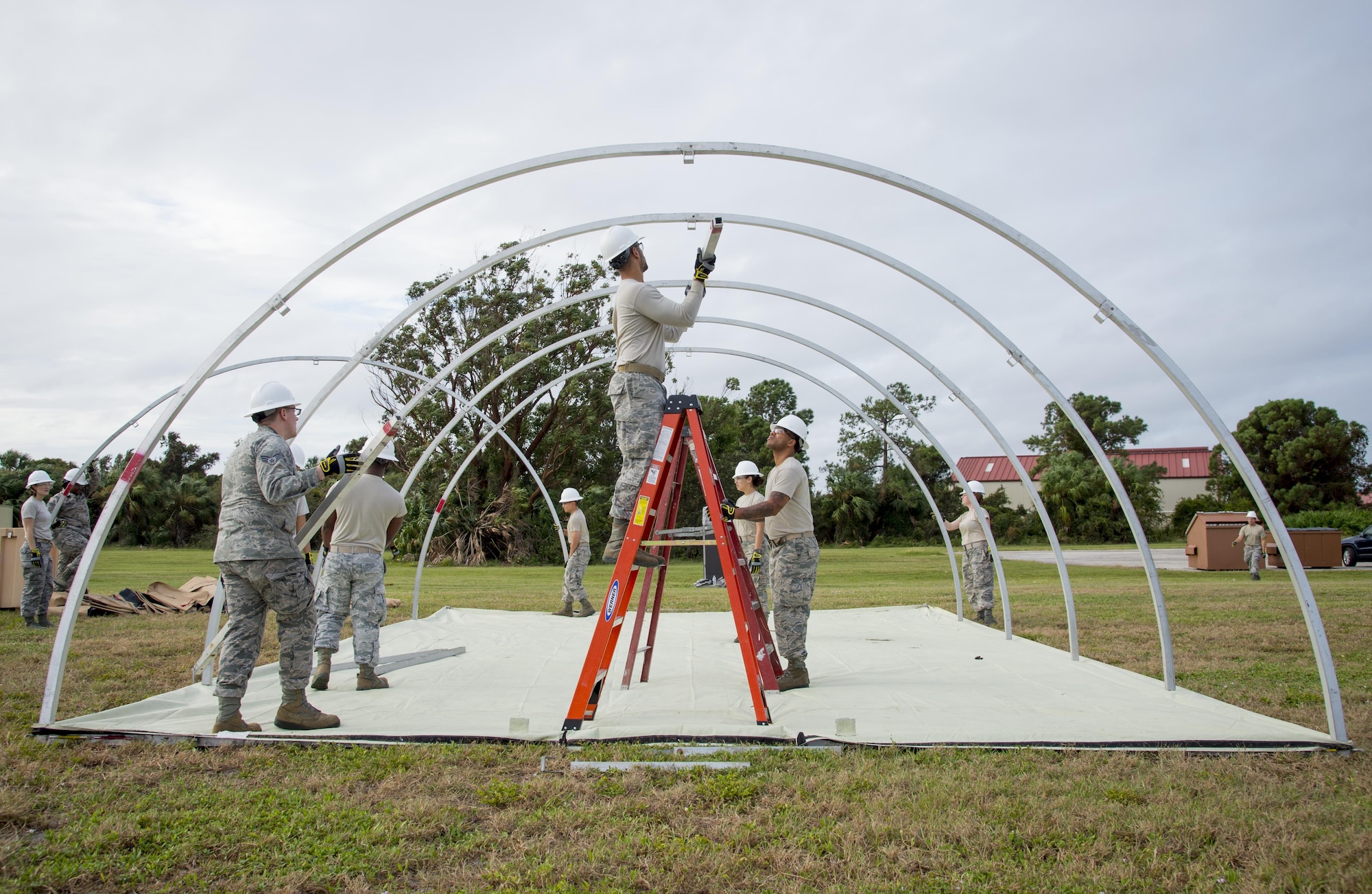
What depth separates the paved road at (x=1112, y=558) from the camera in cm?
2453

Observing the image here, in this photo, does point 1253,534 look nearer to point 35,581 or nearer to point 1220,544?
point 1220,544

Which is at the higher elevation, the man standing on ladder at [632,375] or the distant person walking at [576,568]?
the man standing on ladder at [632,375]

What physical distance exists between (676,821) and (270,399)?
10.9ft

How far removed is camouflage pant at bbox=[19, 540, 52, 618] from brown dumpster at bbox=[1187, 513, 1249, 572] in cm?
2450

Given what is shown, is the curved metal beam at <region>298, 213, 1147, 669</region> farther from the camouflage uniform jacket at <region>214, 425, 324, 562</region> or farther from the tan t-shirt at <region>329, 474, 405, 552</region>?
the camouflage uniform jacket at <region>214, 425, 324, 562</region>

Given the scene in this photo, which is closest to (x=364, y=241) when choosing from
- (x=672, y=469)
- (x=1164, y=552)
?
(x=672, y=469)

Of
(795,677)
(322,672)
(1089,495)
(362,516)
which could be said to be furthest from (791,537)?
(1089,495)

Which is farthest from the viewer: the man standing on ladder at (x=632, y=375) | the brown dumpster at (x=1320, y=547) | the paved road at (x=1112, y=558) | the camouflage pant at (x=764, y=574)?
the paved road at (x=1112, y=558)

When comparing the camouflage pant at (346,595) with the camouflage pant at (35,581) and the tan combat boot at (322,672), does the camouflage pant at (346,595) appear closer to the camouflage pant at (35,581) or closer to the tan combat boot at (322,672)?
the tan combat boot at (322,672)

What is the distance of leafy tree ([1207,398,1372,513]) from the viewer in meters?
39.0

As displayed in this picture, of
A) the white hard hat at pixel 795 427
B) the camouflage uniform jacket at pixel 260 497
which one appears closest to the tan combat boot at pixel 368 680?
the camouflage uniform jacket at pixel 260 497

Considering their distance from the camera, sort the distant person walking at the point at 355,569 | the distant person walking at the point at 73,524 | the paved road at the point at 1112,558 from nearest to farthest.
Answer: the distant person walking at the point at 355,569 → the distant person walking at the point at 73,524 → the paved road at the point at 1112,558

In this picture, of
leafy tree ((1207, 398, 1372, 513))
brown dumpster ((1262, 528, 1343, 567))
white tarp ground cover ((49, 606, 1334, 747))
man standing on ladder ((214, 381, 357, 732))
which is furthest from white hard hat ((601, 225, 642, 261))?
leafy tree ((1207, 398, 1372, 513))

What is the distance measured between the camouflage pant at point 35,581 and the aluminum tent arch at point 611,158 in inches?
264
